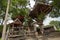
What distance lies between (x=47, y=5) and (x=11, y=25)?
4119mm

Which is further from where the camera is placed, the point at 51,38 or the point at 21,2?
the point at 21,2

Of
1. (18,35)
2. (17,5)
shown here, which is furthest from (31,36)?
(17,5)

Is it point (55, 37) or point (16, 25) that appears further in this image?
point (16, 25)

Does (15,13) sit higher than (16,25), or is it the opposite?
(15,13)

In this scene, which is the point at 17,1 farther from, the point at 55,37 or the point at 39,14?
the point at 55,37

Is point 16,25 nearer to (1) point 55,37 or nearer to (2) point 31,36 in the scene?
(2) point 31,36

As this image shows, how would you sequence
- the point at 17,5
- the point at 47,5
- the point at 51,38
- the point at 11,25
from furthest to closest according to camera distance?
the point at 17,5
the point at 11,25
the point at 47,5
the point at 51,38

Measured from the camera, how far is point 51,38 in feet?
37.9

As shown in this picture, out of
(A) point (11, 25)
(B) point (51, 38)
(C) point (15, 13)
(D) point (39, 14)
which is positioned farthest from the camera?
(C) point (15, 13)

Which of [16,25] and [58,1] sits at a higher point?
[58,1]

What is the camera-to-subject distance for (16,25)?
14836mm

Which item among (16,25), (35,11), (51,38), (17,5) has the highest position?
(17,5)

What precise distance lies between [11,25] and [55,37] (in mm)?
4702

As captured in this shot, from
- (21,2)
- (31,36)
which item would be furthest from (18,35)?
(21,2)
